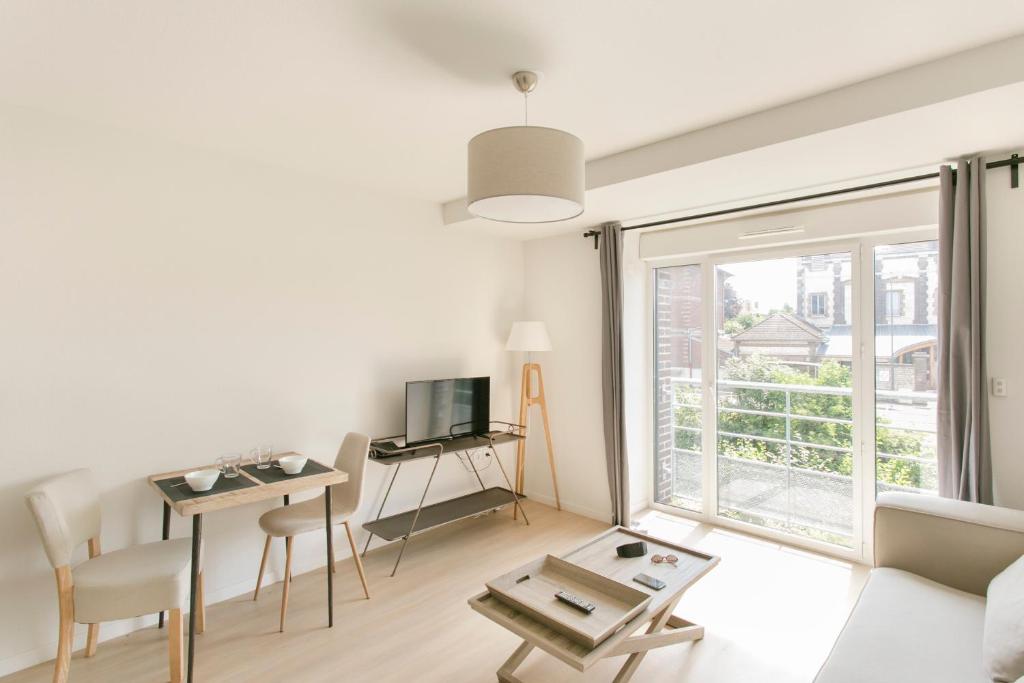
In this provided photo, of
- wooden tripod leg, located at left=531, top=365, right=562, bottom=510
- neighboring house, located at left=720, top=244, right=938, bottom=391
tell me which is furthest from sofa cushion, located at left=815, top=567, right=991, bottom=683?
wooden tripod leg, located at left=531, top=365, right=562, bottom=510

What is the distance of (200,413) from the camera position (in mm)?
2896

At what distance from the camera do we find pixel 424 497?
12.7 feet

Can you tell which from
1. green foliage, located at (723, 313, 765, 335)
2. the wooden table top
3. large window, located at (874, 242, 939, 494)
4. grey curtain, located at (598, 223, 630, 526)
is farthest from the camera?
grey curtain, located at (598, 223, 630, 526)

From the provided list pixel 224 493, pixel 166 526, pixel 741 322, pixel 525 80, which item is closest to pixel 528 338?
pixel 741 322

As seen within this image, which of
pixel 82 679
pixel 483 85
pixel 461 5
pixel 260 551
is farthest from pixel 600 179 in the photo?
pixel 82 679

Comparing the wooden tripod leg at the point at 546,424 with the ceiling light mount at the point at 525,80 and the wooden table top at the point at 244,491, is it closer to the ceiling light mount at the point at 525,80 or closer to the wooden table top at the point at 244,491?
the wooden table top at the point at 244,491

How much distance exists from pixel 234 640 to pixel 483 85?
293cm

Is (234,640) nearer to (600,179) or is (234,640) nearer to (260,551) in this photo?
(260,551)

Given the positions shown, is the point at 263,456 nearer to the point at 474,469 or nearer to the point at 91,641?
the point at 91,641

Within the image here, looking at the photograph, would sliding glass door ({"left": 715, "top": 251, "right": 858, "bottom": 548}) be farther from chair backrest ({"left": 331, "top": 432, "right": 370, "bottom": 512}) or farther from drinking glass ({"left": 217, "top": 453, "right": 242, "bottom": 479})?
drinking glass ({"left": 217, "top": 453, "right": 242, "bottom": 479})

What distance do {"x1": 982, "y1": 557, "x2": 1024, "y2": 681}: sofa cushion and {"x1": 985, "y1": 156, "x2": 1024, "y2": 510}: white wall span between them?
0.94 metres

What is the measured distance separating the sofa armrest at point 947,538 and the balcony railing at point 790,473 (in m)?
1.05

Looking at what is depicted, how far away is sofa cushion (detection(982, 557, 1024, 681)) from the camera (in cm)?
152

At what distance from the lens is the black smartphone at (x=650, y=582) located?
7.14ft
